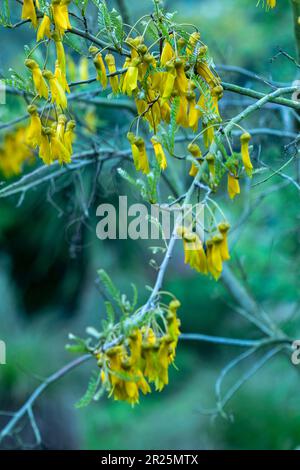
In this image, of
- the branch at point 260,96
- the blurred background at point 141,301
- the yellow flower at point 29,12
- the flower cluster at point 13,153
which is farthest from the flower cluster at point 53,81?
the blurred background at point 141,301

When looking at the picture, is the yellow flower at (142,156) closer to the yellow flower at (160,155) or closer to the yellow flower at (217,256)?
the yellow flower at (160,155)

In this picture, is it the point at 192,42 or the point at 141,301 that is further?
the point at 141,301

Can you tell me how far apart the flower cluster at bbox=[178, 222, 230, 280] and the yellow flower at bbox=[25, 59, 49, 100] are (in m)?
0.55

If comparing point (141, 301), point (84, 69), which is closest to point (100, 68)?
point (84, 69)

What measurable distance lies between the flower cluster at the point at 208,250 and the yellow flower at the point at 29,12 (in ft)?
2.20

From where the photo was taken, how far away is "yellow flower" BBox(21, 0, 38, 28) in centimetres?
165

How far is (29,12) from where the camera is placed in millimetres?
1666

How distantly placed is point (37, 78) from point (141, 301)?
4.76 meters

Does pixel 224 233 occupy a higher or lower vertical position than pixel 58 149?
lower

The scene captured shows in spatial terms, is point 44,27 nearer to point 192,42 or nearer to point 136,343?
point 192,42

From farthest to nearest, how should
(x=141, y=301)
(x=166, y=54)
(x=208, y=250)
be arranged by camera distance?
1. (x=141, y=301)
2. (x=166, y=54)
3. (x=208, y=250)

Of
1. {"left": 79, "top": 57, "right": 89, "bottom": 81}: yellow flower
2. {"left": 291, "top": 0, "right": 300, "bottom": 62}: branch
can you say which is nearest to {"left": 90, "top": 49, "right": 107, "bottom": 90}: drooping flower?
{"left": 291, "top": 0, "right": 300, "bottom": 62}: branch

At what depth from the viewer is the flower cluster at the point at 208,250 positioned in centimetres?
149

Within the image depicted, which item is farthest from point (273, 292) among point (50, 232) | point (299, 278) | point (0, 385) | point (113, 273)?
point (0, 385)
